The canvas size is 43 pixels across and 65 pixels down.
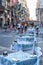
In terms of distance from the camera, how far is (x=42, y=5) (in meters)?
86.7

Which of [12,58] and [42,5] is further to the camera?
[42,5]

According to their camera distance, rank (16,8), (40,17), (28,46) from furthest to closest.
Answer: (40,17) → (16,8) → (28,46)

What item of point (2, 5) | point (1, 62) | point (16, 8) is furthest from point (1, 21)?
point (1, 62)

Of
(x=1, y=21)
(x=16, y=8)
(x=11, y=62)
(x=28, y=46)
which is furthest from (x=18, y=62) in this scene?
(x=16, y=8)

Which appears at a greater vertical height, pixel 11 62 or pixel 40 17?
pixel 11 62

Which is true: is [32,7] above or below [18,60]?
below

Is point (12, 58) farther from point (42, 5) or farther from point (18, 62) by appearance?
point (42, 5)

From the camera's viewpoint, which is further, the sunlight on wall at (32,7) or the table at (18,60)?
the sunlight on wall at (32,7)

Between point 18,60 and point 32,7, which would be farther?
point 32,7

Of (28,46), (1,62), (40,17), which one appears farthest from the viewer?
(40,17)

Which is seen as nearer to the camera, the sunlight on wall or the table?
the table

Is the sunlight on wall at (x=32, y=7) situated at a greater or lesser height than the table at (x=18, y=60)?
lesser

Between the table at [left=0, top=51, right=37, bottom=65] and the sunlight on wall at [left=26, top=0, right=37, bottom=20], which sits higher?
the table at [left=0, top=51, right=37, bottom=65]

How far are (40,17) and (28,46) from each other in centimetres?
7206
